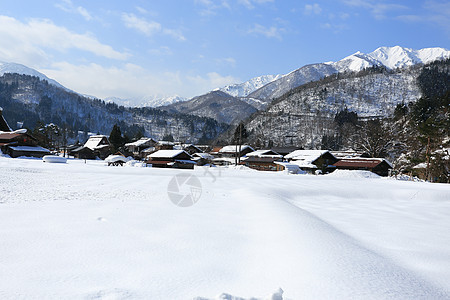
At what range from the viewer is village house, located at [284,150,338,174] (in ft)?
154

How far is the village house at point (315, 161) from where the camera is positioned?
46.8 metres

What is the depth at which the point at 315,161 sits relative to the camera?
1901 inches

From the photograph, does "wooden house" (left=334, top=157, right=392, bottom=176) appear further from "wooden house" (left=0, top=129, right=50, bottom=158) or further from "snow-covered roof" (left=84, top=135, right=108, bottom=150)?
"snow-covered roof" (left=84, top=135, right=108, bottom=150)

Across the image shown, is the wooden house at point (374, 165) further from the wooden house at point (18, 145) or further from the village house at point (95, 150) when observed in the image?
the village house at point (95, 150)

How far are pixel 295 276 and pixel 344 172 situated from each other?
31548 mm

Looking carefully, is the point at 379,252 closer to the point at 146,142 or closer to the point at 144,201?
the point at 144,201

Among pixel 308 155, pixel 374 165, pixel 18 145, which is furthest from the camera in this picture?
pixel 308 155

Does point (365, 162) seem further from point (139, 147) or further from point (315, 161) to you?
point (139, 147)

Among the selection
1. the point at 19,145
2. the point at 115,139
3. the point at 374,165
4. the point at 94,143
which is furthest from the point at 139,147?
the point at 374,165

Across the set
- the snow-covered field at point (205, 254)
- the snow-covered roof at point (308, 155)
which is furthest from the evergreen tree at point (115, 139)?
the snow-covered field at point (205, 254)

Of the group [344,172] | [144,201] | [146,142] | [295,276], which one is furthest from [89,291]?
[146,142]

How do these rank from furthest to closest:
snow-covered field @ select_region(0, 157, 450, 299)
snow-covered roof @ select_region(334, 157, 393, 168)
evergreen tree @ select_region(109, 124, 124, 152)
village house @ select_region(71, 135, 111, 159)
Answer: evergreen tree @ select_region(109, 124, 124, 152) < village house @ select_region(71, 135, 111, 159) < snow-covered roof @ select_region(334, 157, 393, 168) < snow-covered field @ select_region(0, 157, 450, 299)

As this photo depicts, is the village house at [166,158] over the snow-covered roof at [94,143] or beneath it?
beneath

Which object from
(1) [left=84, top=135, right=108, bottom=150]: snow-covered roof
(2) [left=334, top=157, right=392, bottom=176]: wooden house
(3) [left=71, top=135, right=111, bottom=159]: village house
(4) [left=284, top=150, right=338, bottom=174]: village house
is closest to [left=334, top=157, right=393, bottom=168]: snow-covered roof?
(2) [left=334, top=157, right=392, bottom=176]: wooden house
